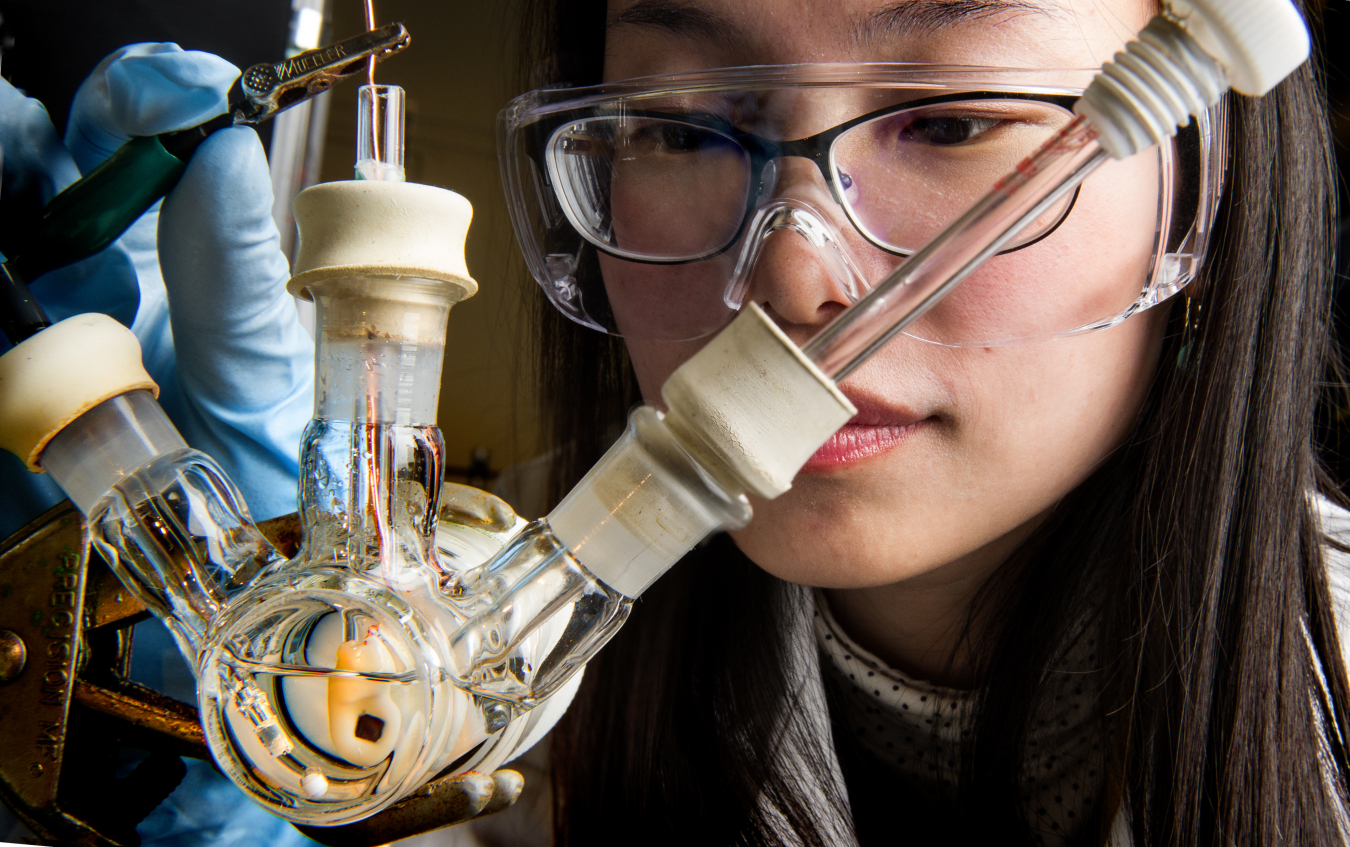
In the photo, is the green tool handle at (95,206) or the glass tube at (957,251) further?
the green tool handle at (95,206)

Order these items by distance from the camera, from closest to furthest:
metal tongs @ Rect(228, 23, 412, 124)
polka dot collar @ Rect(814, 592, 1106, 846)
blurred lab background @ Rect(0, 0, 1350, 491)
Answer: metal tongs @ Rect(228, 23, 412, 124)
blurred lab background @ Rect(0, 0, 1350, 491)
polka dot collar @ Rect(814, 592, 1106, 846)

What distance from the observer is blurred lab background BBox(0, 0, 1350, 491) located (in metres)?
Result: 0.45

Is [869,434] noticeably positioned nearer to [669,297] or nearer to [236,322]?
[669,297]

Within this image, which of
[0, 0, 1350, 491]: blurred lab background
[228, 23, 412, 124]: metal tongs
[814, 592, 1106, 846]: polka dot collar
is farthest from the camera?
[814, 592, 1106, 846]: polka dot collar

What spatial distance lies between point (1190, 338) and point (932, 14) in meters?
0.25

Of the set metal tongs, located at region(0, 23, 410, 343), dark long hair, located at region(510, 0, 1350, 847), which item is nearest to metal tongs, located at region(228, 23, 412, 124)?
metal tongs, located at region(0, 23, 410, 343)

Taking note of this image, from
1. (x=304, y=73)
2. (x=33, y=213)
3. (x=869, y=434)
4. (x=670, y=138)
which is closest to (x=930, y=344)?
(x=869, y=434)

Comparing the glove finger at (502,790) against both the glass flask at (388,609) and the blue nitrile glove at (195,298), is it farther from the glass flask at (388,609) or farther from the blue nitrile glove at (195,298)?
the blue nitrile glove at (195,298)

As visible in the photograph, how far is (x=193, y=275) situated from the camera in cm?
44

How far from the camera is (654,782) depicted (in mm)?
657

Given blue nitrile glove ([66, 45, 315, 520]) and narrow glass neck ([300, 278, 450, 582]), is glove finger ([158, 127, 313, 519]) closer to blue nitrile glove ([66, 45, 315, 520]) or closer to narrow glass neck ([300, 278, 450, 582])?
blue nitrile glove ([66, 45, 315, 520])

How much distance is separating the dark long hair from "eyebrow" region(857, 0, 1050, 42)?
16 cm

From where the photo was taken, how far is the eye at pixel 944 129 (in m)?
0.40

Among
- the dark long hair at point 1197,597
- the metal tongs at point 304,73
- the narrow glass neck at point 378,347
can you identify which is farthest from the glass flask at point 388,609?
the dark long hair at point 1197,597
